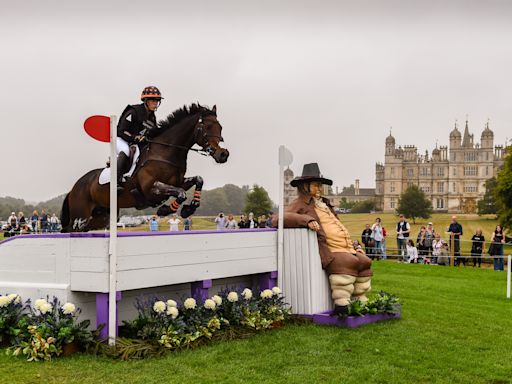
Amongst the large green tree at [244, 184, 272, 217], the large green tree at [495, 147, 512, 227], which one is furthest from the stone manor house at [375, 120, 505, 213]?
the large green tree at [244, 184, 272, 217]

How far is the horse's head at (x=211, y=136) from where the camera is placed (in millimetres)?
7590

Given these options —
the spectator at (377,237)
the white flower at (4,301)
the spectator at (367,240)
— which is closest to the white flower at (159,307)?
the white flower at (4,301)

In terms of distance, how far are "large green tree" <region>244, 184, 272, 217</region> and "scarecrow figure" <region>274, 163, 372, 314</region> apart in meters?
16.6

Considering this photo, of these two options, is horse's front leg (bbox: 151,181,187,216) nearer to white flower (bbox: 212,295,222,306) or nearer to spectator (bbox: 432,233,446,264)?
white flower (bbox: 212,295,222,306)

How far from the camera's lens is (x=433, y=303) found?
32.8 ft

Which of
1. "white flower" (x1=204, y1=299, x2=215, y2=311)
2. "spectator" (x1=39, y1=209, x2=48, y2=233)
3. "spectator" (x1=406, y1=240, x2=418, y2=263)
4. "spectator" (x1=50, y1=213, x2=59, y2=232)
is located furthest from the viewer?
"spectator" (x1=39, y1=209, x2=48, y2=233)

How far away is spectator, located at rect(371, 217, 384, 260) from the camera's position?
20.0 meters

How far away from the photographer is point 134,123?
7.94m

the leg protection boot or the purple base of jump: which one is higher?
the leg protection boot

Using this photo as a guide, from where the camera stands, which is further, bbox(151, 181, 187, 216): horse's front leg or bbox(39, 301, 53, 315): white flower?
bbox(151, 181, 187, 216): horse's front leg

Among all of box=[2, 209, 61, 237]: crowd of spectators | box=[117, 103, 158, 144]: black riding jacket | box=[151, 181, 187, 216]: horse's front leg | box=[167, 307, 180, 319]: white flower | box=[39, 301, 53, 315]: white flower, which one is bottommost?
box=[167, 307, 180, 319]: white flower

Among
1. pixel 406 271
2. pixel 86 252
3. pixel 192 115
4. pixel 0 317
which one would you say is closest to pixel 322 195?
pixel 192 115

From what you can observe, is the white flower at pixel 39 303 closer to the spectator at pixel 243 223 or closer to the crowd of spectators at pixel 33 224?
the spectator at pixel 243 223

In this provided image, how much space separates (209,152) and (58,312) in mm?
2786
